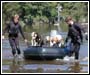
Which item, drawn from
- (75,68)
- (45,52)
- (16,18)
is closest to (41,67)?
(45,52)

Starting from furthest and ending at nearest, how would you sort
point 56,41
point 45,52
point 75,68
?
1. point 56,41
2. point 45,52
3. point 75,68

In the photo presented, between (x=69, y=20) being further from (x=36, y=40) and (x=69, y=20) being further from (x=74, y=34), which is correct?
(x=36, y=40)

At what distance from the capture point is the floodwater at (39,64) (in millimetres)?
9984

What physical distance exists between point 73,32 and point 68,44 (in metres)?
0.38

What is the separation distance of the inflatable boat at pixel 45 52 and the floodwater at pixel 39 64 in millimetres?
109

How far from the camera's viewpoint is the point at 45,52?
10.7 metres

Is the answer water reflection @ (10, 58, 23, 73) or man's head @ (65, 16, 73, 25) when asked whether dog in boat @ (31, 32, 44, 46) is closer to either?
water reflection @ (10, 58, 23, 73)

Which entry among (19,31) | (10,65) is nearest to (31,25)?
(19,31)

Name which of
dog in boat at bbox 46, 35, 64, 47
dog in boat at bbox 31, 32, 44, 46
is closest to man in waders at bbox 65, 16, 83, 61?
dog in boat at bbox 46, 35, 64, 47

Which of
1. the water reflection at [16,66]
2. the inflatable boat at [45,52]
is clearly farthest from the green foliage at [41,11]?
the water reflection at [16,66]

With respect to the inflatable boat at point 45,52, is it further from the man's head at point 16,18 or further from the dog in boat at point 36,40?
the man's head at point 16,18

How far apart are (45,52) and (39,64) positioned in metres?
0.35

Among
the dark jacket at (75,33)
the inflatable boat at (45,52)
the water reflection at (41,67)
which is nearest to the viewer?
the water reflection at (41,67)

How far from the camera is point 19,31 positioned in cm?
1055
